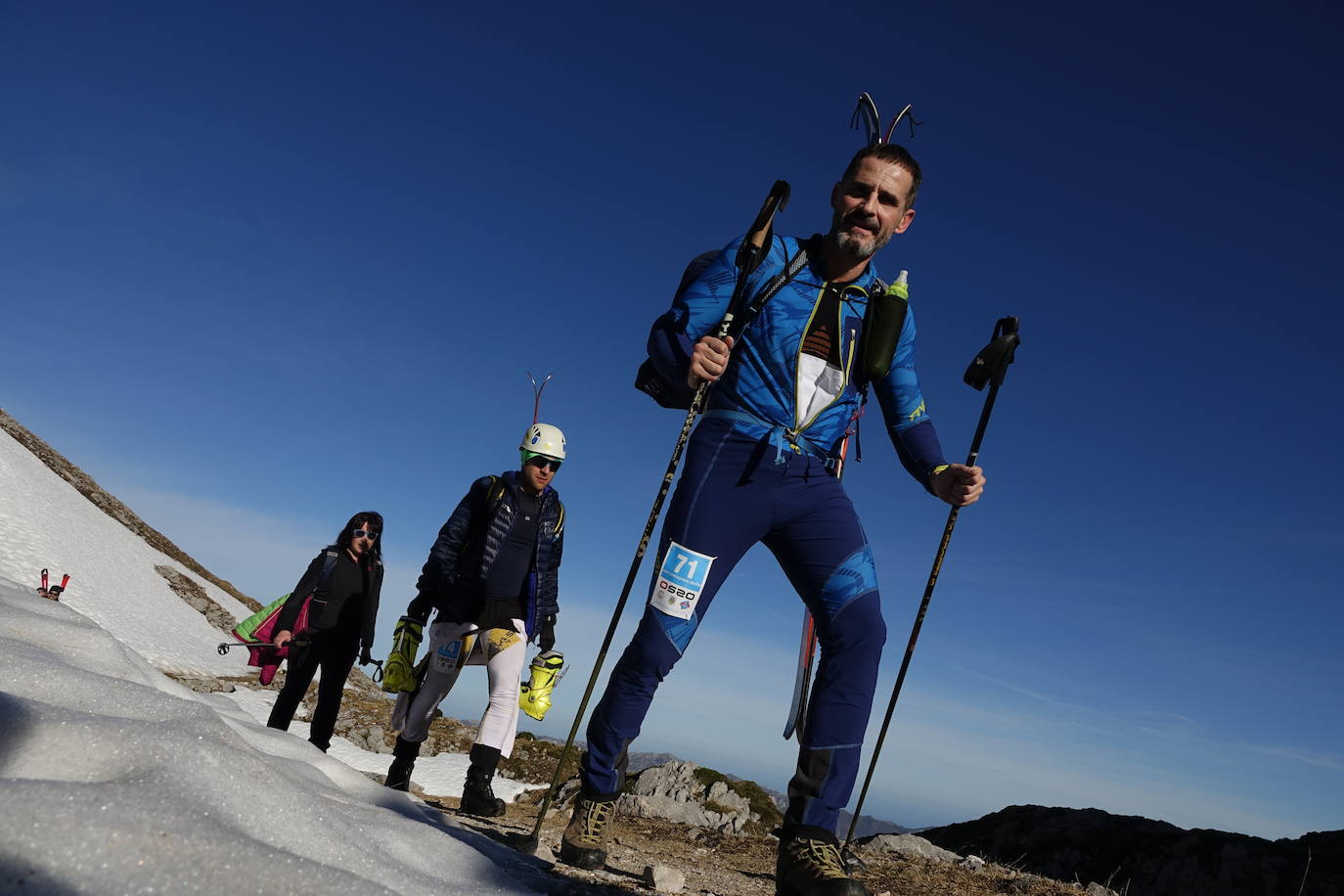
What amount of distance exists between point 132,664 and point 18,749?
1744 mm

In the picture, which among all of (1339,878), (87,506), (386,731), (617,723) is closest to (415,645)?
(617,723)

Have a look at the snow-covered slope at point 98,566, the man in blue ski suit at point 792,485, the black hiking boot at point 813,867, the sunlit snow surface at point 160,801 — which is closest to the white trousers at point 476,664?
the man in blue ski suit at point 792,485

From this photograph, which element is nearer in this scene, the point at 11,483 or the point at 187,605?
the point at 11,483

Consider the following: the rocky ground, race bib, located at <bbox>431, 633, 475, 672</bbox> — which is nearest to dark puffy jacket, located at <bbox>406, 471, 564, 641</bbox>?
race bib, located at <bbox>431, 633, 475, 672</bbox>

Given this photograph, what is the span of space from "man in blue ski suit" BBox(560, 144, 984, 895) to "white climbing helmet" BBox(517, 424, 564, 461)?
380 centimetres

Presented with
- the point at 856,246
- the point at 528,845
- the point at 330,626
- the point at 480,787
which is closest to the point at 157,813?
the point at 528,845

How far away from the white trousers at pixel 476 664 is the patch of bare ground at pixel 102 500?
34932 mm

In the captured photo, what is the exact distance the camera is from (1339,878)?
1055 cm

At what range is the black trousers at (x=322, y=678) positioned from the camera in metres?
Answer: 8.58

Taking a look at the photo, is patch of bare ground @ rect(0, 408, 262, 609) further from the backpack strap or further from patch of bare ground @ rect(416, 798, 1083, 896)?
the backpack strap

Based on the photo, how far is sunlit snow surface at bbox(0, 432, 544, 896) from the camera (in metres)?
1.33

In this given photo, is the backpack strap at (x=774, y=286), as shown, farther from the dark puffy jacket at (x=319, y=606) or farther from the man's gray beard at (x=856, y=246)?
the dark puffy jacket at (x=319, y=606)

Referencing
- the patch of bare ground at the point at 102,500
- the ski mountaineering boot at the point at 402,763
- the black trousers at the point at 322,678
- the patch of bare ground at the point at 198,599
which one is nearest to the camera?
the ski mountaineering boot at the point at 402,763

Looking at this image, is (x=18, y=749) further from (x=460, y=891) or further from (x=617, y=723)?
(x=617, y=723)
